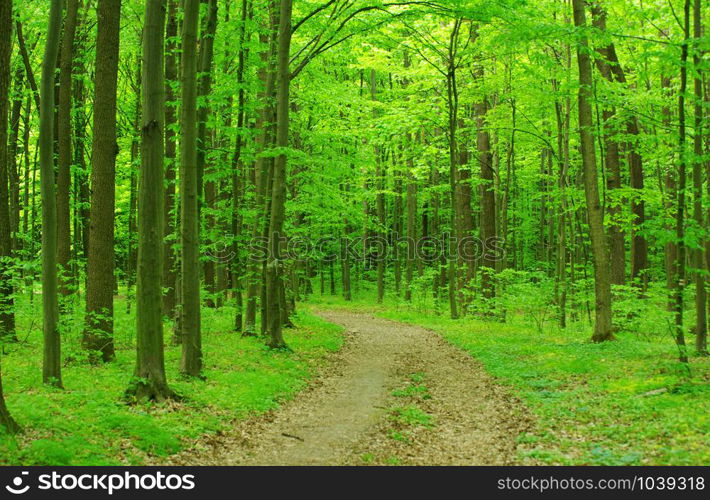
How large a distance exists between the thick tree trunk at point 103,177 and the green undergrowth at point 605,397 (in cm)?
817

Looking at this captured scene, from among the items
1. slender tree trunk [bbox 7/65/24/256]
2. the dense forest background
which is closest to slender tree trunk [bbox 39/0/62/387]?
the dense forest background

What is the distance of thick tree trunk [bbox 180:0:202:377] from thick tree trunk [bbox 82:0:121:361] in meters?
1.57

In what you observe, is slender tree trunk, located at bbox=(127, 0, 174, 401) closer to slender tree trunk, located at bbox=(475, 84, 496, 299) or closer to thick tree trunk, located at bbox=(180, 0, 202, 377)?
thick tree trunk, located at bbox=(180, 0, 202, 377)

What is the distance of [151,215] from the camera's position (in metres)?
8.23

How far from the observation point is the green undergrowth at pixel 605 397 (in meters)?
6.47

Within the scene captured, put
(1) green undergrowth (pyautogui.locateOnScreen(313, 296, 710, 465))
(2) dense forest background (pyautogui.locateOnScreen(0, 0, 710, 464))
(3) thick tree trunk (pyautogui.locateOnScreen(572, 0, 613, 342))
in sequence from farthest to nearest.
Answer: (3) thick tree trunk (pyautogui.locateOnScreen(572, 0, 613, 342)) → (2) dense forest background (pyautogui.locateOnScreen(0, 0, 710, 464)) → (1) green undergrowth (pyautogui.locateOnScreen(313, 296, 710, 465))

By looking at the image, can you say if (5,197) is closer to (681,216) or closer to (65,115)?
(65,115)

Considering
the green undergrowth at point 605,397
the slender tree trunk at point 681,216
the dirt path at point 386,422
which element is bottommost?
the dirt path at point 386,422

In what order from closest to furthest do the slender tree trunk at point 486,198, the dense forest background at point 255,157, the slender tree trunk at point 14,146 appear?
the dense forest background at point 255,157 → the slender tree trunk at point 14,146 → the slender tree trunk at point 486,198

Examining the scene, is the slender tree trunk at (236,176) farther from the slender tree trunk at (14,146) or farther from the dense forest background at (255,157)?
the slender tree trunk at (14,146)

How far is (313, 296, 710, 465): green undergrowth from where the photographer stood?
6469mm
